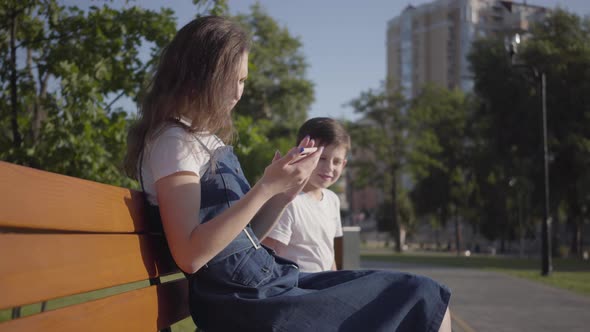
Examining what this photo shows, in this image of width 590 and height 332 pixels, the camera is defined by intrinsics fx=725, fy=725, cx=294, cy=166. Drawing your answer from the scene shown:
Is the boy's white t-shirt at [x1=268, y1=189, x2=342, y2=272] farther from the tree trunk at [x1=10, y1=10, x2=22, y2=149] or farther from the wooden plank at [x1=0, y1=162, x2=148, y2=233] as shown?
the tree trunk at [x1=10, y1=10, x2=22, y2=149]

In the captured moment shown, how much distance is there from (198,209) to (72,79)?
5905 mm

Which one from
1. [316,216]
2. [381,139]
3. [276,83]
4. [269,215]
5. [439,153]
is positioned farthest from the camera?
[439,153]

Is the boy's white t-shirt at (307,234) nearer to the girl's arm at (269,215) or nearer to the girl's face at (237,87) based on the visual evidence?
the girl's arm at (269,215)

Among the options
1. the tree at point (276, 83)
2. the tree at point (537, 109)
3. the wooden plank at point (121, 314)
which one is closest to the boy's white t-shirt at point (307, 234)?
the wooden plank at point (121, 314)

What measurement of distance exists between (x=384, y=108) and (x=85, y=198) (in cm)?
5281

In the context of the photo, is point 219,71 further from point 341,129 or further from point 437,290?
point 341,129

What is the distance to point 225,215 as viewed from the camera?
213 cm

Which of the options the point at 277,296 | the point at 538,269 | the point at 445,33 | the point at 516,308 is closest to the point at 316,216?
the point at 277,296

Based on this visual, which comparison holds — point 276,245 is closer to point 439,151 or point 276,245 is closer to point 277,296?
point 277,296

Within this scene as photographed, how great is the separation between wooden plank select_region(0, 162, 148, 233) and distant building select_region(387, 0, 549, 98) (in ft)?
348

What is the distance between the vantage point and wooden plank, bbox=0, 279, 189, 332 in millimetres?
1578

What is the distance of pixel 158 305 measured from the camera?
7.78 ft

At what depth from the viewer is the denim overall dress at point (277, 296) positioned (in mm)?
2221

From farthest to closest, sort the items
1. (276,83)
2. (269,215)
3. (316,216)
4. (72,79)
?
(276,83)
(72,79)
(316,216)
(269,215)
